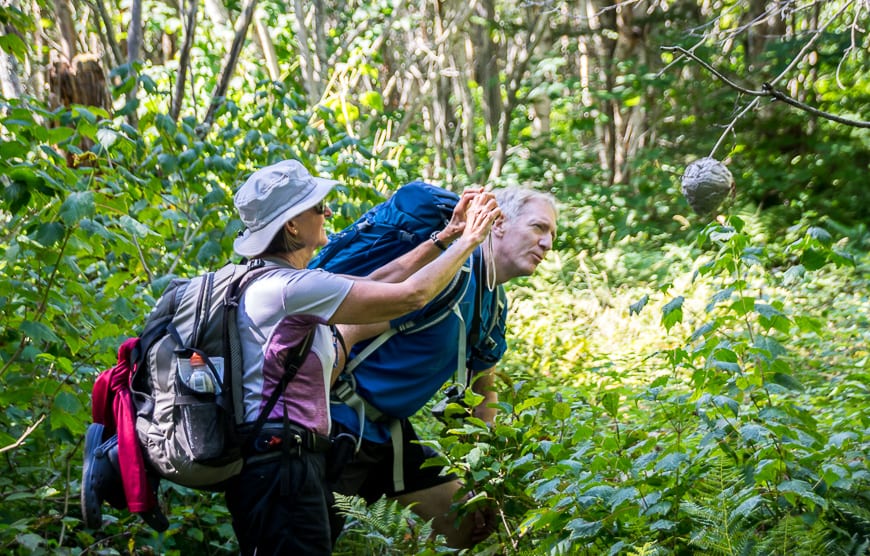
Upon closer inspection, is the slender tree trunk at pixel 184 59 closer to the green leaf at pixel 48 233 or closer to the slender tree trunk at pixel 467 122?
the green leaf at pixel 48 233

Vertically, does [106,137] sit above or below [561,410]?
above

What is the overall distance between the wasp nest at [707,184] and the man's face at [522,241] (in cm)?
75

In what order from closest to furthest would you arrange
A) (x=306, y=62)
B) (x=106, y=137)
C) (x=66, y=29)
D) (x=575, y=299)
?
1. (x=106, y=137)
2. (x=66, y=29)
3. (x=306, y=62)
4. (x=575, y=299)

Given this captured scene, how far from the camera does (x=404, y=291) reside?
2924 millimetres

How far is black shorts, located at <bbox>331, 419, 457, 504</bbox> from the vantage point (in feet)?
→ 11.9

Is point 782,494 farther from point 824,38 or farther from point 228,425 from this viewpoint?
point 824,38

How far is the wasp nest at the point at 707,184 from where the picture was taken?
10.4 feet

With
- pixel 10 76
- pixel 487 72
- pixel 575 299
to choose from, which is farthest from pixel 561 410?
pixel 487 72

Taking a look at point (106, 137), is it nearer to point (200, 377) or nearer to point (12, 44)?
point (12, 44)

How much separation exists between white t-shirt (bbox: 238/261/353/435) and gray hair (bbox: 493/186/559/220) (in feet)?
4.14

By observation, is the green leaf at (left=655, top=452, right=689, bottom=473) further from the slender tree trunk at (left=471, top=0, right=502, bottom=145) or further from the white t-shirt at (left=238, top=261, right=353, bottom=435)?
the slender tree trunk at (left=471, top=0, right=502, bottom=145)

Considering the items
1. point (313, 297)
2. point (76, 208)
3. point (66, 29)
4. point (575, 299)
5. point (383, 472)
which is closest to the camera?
point (313, 297)

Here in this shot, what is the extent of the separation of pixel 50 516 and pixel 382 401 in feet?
6.13

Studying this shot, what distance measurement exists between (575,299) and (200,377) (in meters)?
8.44
